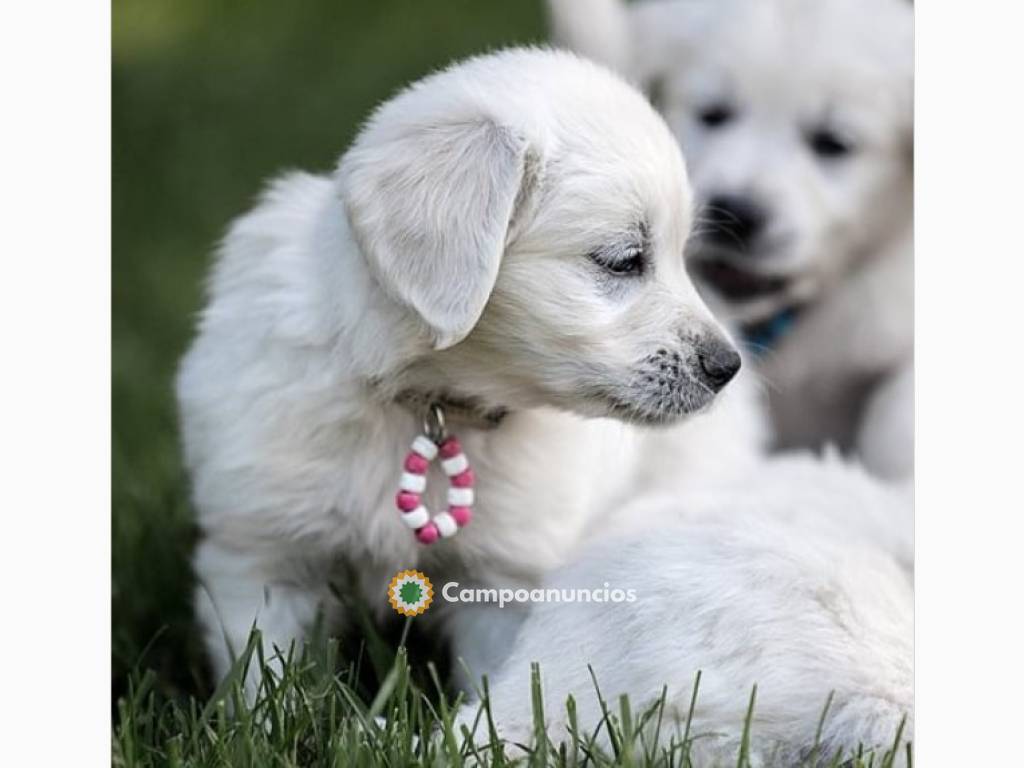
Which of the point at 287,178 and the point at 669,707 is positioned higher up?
the point at 287,178

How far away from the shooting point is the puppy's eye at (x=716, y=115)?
14.0ft

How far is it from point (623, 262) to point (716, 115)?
1.42 metres

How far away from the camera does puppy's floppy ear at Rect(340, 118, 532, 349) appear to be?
2.86 metres

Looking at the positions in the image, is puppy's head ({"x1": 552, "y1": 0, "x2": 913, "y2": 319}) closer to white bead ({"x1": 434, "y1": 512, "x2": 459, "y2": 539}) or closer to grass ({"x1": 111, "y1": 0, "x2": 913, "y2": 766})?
grass ({"x1": 111, "y1": 0, "x2": 913, "y2": 766})

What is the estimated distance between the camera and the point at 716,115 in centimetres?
428

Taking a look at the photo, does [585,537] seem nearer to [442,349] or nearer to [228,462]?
[442,349]

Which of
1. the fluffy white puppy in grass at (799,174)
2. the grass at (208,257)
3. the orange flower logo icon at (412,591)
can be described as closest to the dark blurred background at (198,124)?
the grass at (208,257)

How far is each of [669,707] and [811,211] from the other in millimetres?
1919

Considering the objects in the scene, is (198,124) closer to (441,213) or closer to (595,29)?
(595,29)

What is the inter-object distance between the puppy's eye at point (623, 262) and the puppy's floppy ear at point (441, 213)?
199mm

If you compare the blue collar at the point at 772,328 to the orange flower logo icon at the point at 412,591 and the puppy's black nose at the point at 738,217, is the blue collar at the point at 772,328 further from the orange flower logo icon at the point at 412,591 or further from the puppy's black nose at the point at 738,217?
the orange flower logo icon at the point at 412,591

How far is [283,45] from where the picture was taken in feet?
12.1

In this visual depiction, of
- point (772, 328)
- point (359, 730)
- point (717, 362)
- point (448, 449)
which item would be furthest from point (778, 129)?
point (359, 730)

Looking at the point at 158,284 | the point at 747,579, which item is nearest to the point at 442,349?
the point at 747,579
